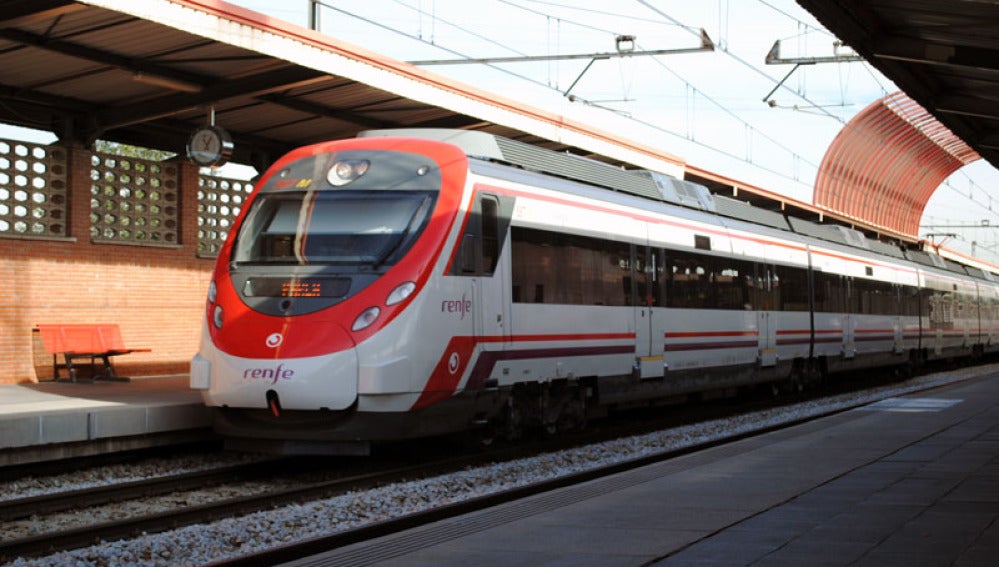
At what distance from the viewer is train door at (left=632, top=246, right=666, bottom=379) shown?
15.5m

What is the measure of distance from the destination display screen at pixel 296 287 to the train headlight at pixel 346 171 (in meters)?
1.20

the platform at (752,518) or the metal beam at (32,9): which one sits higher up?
the metal beam at (32,9)

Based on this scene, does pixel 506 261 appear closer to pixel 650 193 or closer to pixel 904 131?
pixel 650 193

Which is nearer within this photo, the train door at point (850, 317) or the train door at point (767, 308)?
the train door at point (767, 308)

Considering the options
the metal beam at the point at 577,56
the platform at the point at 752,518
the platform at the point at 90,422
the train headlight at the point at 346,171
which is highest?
the metal beam at the point at 577,56

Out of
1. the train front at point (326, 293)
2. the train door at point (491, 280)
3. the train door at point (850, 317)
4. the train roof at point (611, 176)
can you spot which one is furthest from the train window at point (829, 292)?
the train front at point (326, 293)

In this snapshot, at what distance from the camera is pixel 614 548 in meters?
6.74

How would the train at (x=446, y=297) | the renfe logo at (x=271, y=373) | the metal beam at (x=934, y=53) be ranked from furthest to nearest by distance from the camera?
1. the metal beam at (x=934, y=53)
2. the train at (x=446, y=297)
3. the renfe logo at (x=271, y=373)

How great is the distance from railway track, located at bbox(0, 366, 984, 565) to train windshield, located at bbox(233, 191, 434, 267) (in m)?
2.11

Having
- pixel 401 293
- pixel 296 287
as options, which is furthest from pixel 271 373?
pixel 401 293

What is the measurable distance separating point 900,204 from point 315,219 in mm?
65274

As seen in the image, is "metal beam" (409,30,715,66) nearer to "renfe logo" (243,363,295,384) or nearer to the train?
the train

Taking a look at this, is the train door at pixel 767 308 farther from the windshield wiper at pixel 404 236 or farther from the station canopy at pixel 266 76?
the windshield wiper at pixel 404 236

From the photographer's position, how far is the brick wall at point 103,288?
1666 cm
